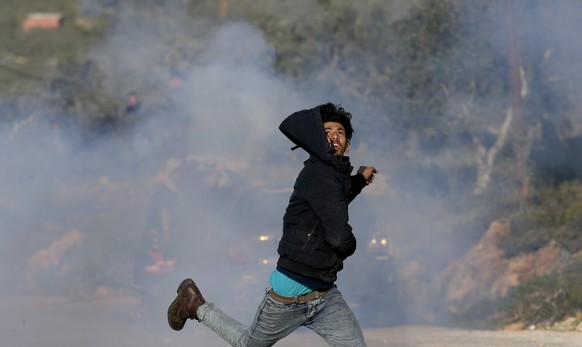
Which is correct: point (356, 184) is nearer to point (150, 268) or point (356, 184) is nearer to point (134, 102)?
point (150, 268)

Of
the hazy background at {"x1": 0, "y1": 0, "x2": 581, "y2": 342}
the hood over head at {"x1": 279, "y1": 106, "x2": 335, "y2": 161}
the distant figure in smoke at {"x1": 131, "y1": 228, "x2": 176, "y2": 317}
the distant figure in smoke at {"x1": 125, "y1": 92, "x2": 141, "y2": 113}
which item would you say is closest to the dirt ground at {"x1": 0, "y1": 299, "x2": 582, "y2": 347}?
the distant figure in smoke at {"x1": 131, "y1": 228, "x2": 176, "y2": 317}

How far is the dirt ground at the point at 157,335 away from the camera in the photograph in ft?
32.6

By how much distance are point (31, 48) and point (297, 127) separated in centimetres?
3620

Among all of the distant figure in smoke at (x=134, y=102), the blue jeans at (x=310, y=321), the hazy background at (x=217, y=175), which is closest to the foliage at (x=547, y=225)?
the hazy background at (x=217, y=175)

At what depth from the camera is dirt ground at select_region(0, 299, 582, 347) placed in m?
9.94

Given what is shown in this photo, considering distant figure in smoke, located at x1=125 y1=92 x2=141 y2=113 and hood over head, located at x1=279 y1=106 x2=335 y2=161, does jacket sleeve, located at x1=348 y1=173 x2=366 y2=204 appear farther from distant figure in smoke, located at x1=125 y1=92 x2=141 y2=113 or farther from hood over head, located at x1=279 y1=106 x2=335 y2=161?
distant figure in smoke, located at x1=125 y1=92 x2=141 y2=113

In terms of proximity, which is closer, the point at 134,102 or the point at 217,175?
the point at 217,175

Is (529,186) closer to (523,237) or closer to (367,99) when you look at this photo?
(523,237)

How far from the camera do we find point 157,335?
11297mm

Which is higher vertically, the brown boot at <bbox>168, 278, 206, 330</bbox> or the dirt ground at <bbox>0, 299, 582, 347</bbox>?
the dirt ground at <bbox>0, 299, 582, 347</bbox>

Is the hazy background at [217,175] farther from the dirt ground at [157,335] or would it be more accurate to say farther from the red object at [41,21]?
the red object at [41,21]

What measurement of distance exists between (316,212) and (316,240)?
14cm

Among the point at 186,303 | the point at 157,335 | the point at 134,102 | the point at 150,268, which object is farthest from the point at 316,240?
the point at 134,102

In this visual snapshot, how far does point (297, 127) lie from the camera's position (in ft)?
18.0
